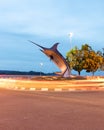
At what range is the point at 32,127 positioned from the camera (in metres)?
9.66

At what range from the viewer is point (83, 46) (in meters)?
89.6

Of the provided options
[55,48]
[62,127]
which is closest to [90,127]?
[62,127]

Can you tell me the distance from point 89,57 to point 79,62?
8.09 ft

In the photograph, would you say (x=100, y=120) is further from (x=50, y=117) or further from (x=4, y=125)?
(x=4, y=125)

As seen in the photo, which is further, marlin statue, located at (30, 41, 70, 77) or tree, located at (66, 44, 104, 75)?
tree, located at (66, 44, 104, 75)

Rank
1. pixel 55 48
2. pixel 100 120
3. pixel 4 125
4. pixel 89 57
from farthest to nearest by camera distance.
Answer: pixel 89 57
pixel 55 48
pixel 100 120
pixel 4 125

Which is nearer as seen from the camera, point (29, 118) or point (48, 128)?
point (48, 128)

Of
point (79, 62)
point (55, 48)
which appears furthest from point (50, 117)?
point (79, 62)

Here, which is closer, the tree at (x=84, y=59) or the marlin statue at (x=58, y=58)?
the marlin statue at (x=58, y=58)

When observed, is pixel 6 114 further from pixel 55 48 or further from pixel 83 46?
pixel 83 46

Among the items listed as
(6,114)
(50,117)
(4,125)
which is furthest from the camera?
(6,114)

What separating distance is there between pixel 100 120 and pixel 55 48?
57835 millimetres

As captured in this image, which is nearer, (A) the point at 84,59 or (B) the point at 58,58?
(B) the point at 58,58

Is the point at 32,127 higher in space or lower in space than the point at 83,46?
lower
